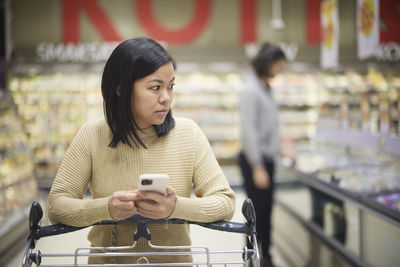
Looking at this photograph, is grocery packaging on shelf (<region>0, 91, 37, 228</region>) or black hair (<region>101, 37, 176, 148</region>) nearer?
black hair (<region>101, 37, 176, 148</region>)

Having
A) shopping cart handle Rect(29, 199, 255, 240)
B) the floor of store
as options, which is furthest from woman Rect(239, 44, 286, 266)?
shopping cart handle Rect(29, 199, 255, 240)

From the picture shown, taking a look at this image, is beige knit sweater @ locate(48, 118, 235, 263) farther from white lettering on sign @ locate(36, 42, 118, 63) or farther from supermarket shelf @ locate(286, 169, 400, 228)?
white lettering on sign @ locate(36, 42, 118, 63)

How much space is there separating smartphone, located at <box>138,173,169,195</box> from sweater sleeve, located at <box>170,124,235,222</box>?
0.52 ft

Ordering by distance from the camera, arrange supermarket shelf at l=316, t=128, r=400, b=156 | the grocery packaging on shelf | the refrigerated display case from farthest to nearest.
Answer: the grocery packaging on shelf → the refrigerated display case → supermarket shelf at l=316, t=128, r=400, b=156

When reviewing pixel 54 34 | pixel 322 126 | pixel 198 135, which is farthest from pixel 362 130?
pixel 54 34

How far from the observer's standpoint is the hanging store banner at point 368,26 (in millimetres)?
3648

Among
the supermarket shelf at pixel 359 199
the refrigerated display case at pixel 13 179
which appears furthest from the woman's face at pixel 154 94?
the refrigerated display case at pixel 13 179

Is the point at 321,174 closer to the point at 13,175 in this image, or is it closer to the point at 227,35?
the point at 13,175

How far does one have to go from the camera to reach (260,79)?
319 cm

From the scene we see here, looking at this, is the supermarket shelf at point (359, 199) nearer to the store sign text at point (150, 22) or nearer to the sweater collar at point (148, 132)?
the sweater collar at point (148, 132)

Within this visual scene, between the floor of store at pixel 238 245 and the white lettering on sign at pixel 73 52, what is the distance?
10.4 feet

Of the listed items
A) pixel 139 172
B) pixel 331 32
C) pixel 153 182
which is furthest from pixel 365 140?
pixel 153 182

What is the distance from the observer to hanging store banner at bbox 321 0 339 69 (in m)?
4.67

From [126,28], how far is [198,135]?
6.89 m
